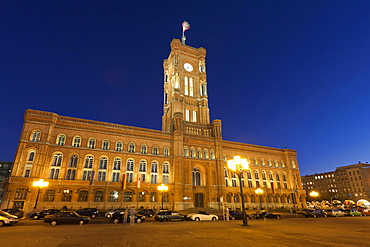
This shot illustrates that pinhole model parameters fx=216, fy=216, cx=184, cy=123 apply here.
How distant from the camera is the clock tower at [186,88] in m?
63.0

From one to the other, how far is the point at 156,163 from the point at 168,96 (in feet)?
91.3

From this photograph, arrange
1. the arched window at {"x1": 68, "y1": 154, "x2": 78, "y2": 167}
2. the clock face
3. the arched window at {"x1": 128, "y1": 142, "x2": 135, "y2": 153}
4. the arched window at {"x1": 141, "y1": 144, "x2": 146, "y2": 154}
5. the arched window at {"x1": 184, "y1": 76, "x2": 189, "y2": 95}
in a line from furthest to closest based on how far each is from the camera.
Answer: the clock face
the arched window at {"x1": 184, "y1": 76, "x2": 189, "y2": 95}
the arched window at {"x1": 141, "y1": 144, "x2": 146, "y2": 154}
the arched window at {"x1": 128, "y1": 142, "x2": 135, "y2": 153}
the arched window at {"x1": 68, "y1": 154, "x2": 78, "y2": 167}

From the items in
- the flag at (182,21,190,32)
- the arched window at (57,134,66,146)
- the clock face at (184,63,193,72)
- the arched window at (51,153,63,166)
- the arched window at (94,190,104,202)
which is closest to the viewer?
the arched window at (51,153,63,166)

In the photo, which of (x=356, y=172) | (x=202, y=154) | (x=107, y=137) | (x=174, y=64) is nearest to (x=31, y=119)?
(x=107, y=137)

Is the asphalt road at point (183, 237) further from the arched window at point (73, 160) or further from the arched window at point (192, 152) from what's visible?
the arched window at point (192, 152)

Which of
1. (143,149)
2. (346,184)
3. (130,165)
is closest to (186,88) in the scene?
(143,149)

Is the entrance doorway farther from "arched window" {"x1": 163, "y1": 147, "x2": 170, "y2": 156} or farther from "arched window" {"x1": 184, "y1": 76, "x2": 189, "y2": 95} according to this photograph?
"arched window" {"x1": 184, "y1": 76, "x2": 189, "y2": 95}

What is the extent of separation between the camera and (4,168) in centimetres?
10806

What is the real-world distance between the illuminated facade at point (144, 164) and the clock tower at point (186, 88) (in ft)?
1.13

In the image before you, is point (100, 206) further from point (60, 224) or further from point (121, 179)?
point (60, 224)

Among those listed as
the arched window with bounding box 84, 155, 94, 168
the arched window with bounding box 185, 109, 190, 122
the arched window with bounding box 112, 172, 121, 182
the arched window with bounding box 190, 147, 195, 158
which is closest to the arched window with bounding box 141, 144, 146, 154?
the arched window with bounding box 112, 172, 121, 182

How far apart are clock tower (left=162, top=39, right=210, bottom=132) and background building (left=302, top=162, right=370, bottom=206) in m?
73.6

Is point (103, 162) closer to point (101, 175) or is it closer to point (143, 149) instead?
point (101, 175)

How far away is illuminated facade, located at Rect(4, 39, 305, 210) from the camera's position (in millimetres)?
38938
